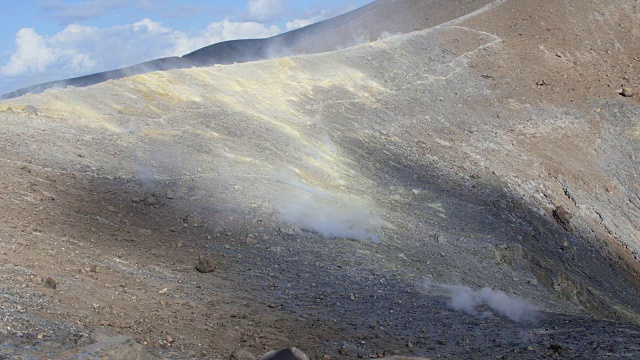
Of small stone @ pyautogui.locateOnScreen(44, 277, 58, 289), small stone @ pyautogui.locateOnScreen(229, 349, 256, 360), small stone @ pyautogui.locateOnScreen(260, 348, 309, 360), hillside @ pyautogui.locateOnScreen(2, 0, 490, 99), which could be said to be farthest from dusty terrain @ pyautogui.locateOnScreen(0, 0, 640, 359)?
hillside @ pyautogui.locateOnScreen(2, 0, 490, 99)

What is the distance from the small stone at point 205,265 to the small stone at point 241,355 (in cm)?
329

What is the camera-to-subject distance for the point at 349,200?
677 inches

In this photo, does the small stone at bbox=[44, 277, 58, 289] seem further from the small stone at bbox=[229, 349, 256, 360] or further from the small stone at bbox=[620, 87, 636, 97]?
the small stone at bbox=[620, 87, 636, 97]

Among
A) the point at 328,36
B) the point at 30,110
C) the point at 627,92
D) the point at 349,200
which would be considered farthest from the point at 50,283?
the point at 328,36

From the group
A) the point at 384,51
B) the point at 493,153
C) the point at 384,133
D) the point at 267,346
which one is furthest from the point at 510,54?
the point at 267,346

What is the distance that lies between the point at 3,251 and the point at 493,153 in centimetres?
1809

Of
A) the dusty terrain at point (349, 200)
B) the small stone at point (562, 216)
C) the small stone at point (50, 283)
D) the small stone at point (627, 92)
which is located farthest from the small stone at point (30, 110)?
the small stone at point (627, 92)

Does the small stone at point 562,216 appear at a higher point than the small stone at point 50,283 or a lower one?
lower

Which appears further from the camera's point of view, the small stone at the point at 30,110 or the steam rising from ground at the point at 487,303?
the small stone at the point at 30,110

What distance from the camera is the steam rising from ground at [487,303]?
40.0ft

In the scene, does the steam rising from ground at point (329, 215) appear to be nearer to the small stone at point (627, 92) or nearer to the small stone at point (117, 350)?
the small stone at point (117, 350)

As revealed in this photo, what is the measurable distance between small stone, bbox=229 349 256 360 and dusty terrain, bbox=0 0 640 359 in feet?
1.34

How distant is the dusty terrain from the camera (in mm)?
9883

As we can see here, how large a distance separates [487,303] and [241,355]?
236 inches
